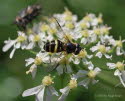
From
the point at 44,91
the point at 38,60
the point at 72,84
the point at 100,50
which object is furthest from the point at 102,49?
the point at 44,91

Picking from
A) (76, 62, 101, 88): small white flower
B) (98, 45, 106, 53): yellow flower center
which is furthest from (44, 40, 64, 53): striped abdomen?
(98, 45, 106, 53): yellow flower center

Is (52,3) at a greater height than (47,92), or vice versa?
(52,3)

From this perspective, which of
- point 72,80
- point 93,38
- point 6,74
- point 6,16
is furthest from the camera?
point 6,16

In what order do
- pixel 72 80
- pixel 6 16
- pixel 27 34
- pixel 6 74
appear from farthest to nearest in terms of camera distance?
pixel 6 16
pixel 6 74
pixel 27 34
pixel 72 80

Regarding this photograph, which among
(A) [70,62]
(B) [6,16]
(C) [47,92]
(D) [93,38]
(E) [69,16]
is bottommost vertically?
(C) [47,92]

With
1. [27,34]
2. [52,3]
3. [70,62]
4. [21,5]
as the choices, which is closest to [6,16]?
[21,5]

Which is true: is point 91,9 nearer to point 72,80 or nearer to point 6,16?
point 6,16

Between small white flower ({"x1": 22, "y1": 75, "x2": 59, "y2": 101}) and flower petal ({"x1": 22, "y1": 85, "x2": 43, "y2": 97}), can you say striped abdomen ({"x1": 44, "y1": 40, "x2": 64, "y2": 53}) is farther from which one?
flower petal ({"x1": 22, "y1": 85, "x2": 43, "y2": 97})
